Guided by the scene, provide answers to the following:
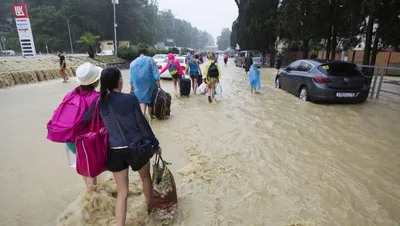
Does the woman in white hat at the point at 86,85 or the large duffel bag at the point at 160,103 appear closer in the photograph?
the woman in white hat at the point at 86,85

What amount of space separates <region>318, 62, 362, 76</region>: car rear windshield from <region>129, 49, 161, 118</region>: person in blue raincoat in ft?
16.8

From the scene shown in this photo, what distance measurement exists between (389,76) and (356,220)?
17496 mm

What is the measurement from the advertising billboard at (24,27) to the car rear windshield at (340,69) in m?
21.9

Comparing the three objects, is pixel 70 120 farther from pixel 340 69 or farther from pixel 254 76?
pixel 254 76

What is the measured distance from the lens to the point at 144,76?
5.36 meters

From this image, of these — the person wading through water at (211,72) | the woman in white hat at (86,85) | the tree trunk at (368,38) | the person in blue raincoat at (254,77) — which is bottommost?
the person in blue raincoat at (254,77)

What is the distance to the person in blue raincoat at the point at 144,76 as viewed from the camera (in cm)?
532

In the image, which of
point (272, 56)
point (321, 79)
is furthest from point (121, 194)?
point (272, 56)

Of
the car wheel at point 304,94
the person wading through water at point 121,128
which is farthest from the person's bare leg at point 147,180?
the car wheel at point 304,94

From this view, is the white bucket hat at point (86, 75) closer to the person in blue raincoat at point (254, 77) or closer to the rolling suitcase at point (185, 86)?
the rolling suitcase at point (185, 86)

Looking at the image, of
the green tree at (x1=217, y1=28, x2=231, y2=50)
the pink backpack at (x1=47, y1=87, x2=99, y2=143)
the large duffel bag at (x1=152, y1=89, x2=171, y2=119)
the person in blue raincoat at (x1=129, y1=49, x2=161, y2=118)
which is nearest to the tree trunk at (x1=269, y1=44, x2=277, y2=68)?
the large duffel bag at (x1=152, y1=89, x2=171, y2=119)

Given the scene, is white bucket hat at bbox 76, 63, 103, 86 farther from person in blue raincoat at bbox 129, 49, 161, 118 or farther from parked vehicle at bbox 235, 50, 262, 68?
parked vehicle at bbox 235, 50, 262, 68

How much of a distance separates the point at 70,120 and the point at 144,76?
3.18 metres

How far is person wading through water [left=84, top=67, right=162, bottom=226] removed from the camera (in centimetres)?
211
